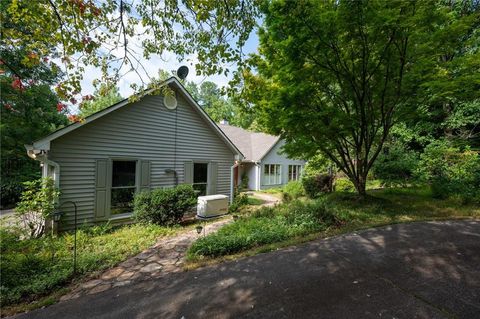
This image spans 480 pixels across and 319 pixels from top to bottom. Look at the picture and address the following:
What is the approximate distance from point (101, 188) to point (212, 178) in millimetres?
4500

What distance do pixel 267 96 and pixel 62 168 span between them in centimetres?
699

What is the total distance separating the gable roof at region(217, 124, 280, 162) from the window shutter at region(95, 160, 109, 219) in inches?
455

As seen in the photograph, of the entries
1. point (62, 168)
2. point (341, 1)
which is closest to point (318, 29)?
point (341, 1)

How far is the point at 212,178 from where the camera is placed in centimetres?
1037

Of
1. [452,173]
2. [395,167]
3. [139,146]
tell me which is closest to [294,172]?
[395,167]

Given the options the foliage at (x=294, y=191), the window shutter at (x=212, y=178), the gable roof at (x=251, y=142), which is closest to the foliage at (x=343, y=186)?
the foliage at (x=294, y=191)

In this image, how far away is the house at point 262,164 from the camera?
58.1ft

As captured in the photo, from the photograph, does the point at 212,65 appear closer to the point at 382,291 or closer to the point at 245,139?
the point at 382,291

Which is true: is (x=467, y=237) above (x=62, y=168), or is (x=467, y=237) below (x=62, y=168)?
below

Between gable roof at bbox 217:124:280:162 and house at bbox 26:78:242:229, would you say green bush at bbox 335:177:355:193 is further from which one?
house at bbox 26:78:242:229

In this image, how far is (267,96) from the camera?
26.4ft

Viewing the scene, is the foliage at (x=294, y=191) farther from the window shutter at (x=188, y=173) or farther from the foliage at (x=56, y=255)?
the foliage at (x=56, y=255)

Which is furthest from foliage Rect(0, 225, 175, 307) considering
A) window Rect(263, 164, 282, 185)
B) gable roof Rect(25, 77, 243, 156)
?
window Rect(263, 164, 282, 185)

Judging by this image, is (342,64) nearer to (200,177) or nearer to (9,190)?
(200,177)
